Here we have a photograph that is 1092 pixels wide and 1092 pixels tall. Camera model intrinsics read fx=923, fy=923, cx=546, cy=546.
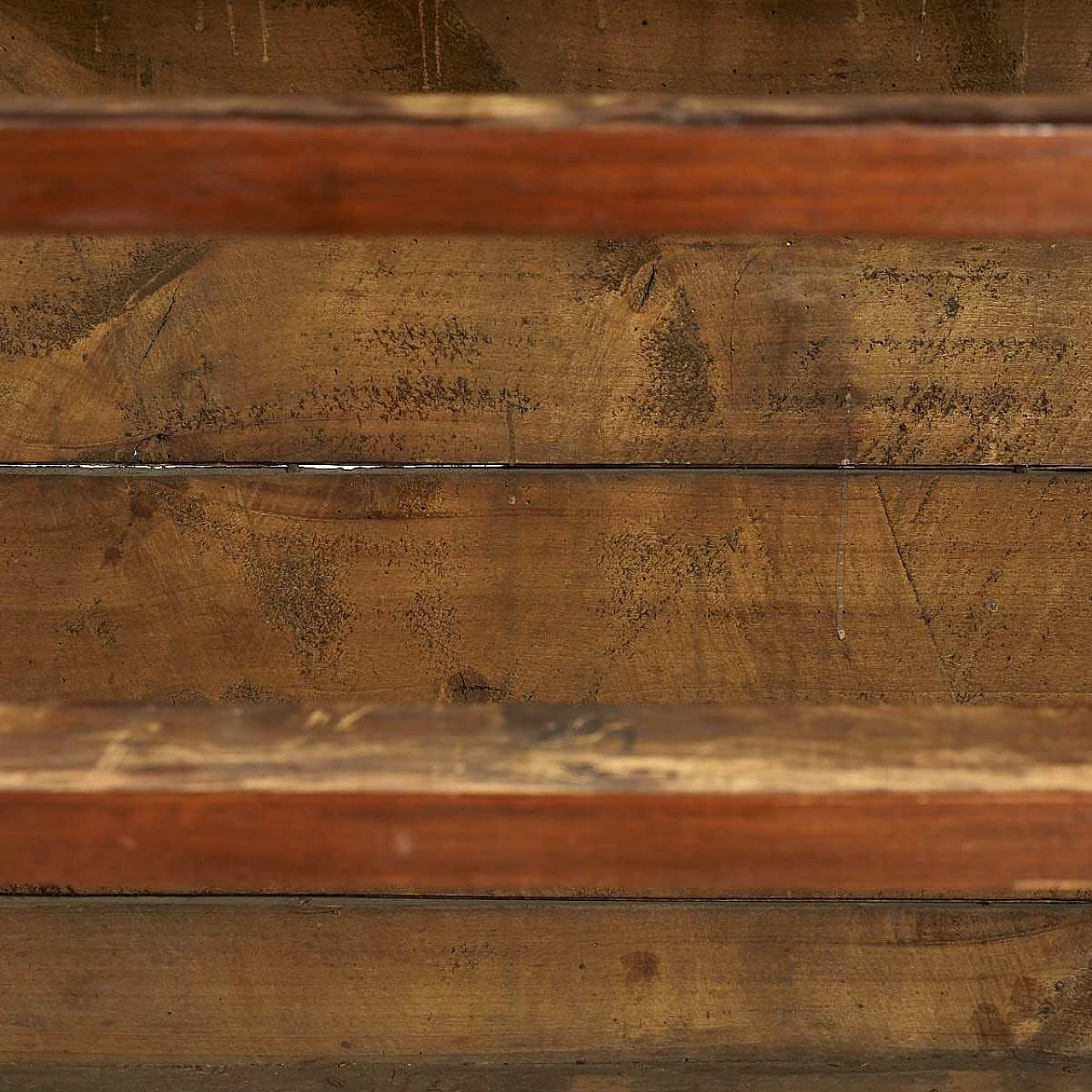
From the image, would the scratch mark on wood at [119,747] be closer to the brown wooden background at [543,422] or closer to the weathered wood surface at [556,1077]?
the brown wooden background at [543,422]

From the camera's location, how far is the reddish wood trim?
844 millimetres

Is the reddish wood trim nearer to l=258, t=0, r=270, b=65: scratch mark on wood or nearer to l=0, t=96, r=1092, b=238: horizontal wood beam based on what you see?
l=0, t=96, r=1092, b=238: horizontal wood beam

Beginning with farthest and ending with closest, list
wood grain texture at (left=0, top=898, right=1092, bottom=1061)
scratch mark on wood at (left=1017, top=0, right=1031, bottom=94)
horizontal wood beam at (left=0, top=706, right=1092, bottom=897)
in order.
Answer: wood grain texture at (left=0, top=898, right=1092, bottom=1061) < scratch mark on wood at (left=1017, top=0, right=1031, bottom=94) < horizontal wood beam at (left=0, top=706, right=1092, bottom=897)

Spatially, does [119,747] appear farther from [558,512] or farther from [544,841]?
[558,512]

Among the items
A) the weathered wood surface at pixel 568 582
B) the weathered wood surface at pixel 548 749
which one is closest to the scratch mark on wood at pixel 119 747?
the weathered wood surface at pixel 548 749

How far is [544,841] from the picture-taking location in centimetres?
85

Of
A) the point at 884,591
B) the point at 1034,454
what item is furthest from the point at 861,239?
the point at 884,591

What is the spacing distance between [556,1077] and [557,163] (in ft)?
4.84

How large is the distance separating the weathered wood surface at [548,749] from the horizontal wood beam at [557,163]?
0.46 m

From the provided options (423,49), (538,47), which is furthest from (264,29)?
(538,47)

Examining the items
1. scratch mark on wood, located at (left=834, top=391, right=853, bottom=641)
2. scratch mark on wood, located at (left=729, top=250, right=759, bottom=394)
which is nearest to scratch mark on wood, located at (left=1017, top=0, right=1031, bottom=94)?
scratch mark on wood, located at (left=729, top=250, right=759, bottom=394)

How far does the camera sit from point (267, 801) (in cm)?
85

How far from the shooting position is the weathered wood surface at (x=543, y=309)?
141cm

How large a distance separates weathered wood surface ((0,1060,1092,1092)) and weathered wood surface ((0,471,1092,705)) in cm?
65
